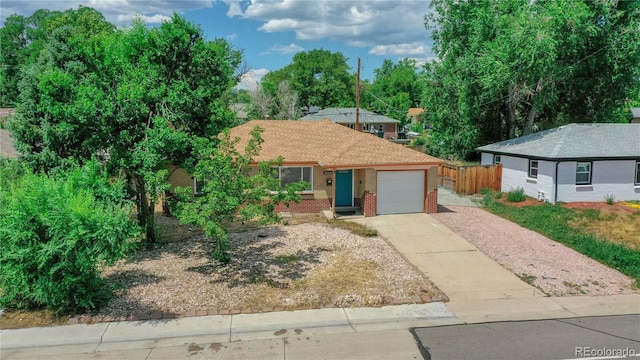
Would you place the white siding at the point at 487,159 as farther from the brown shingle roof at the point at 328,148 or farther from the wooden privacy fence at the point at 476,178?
the brown shingle roof at the point at 328,148

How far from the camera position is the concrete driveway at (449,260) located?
1141 cm

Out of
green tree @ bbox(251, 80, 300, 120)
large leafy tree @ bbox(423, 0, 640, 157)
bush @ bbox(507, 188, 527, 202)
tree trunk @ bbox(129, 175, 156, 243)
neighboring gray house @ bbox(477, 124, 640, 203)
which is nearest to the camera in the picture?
tree trunk @ bbox(129, 175, 156, 243)

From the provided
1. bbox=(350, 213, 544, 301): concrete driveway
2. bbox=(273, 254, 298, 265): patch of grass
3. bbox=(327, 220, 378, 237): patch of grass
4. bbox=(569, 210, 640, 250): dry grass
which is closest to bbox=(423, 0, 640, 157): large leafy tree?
bbox=(569, 210, 640, 250): dry grass

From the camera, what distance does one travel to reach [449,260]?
44.9 feet

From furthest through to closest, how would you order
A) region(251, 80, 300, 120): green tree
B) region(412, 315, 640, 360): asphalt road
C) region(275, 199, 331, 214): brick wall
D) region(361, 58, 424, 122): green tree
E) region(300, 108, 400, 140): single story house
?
region(361, 58, 424, 122): green tree < region(300, 108, 400, 140): single story house < region(251, 80, 300, 120): green tree < region(275, 199, 331, 214): brick wall < region(412, 315, 640, 360): asphalt road

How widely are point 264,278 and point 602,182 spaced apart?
62.3ft

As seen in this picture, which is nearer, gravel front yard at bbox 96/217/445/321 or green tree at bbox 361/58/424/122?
gravel front yard at bbox 96/217/445/321

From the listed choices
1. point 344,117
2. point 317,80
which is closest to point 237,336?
point 344,117

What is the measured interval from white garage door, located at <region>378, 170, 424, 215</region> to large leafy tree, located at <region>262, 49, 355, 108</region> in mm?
51985

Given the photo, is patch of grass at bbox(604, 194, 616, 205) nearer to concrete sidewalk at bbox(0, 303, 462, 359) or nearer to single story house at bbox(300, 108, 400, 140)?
concrete sidewalk at bbox(0, 303, 462, 359)

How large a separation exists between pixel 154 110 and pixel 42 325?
6.40 meters

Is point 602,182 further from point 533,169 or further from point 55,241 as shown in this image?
point 55,241

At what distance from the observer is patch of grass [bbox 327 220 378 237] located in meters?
16.0

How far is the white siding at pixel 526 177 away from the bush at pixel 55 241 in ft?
64.3
